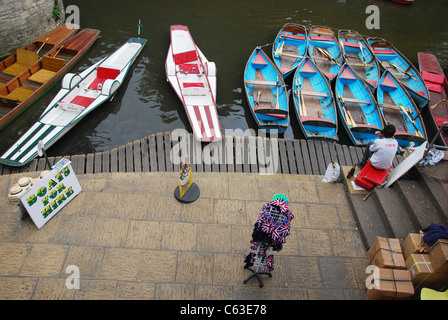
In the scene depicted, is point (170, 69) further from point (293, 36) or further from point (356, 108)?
point (356, 108)

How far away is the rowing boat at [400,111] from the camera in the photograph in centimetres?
989

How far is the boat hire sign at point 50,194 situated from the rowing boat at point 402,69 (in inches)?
484

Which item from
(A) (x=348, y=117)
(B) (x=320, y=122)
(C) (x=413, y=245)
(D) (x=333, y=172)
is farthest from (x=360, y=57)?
(C) (x=413, y=245)

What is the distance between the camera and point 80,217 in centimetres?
638

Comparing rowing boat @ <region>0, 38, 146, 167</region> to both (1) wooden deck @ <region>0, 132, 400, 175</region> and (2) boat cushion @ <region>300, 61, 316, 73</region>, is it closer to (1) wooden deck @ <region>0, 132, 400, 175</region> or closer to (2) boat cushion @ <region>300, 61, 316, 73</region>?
(1) wooden deck @ <region>0, 132, 400, 175</region>

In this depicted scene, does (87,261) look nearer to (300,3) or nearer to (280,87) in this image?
(280,87)

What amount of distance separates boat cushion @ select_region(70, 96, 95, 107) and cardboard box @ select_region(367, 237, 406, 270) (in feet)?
31.0

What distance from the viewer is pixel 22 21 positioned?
12.8 m

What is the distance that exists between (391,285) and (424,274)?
554 millimetres

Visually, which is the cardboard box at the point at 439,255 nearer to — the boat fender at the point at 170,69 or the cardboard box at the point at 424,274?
the cardboard box at the point at 424,274

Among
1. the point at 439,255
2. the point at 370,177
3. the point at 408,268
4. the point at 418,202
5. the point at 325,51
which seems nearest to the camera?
the point at 439,255
